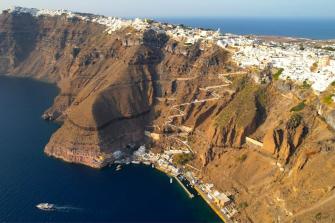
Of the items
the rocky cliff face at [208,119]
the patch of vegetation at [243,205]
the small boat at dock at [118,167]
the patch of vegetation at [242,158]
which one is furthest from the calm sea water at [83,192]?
the patch of vegetation at [242,158]

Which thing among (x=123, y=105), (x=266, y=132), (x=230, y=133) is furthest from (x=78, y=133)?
(x=266, y=132)

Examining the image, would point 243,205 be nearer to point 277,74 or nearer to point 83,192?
point 83,192

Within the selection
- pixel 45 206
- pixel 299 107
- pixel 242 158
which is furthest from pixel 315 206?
pixel 45 206

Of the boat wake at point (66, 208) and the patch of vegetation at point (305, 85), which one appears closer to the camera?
the boat wake at point (66, 208)

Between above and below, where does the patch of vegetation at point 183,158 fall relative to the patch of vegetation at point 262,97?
below

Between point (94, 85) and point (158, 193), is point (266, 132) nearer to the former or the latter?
point (158, 193)

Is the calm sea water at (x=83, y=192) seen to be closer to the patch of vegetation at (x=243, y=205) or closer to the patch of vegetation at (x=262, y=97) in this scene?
the patch of vegetation at (x=243, y=205)

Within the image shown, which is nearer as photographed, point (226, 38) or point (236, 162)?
point (236, 162)

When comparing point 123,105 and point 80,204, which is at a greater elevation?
point 123,105
